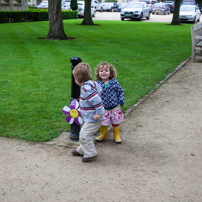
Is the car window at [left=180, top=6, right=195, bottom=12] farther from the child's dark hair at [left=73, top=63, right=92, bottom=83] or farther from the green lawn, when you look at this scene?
the child's dark hair at [left=73, top=63, right=92, bottom=83]

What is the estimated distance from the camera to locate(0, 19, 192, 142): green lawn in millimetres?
5223

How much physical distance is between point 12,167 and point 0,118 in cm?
173

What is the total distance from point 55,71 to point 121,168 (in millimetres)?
5430

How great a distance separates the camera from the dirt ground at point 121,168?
10.6 feet

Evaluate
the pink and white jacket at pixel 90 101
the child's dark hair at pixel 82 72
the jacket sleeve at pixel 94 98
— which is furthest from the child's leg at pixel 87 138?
the child's dark hair at pixel 82 72

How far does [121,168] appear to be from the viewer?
12.5 ft

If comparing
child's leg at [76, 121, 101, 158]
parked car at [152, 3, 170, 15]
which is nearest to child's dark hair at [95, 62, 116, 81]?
child's leg at [76, 121, 101, 158]

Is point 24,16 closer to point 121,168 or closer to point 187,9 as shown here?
point 187,9

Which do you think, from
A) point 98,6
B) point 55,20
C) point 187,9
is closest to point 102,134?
point 55,20

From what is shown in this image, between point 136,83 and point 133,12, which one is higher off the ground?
point 133,12

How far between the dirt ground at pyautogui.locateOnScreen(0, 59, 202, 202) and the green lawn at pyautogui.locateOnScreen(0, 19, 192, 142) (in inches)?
23.5

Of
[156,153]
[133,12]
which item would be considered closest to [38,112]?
[156,153]

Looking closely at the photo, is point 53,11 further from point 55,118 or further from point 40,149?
point 40,149

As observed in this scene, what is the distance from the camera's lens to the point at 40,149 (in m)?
4.26
